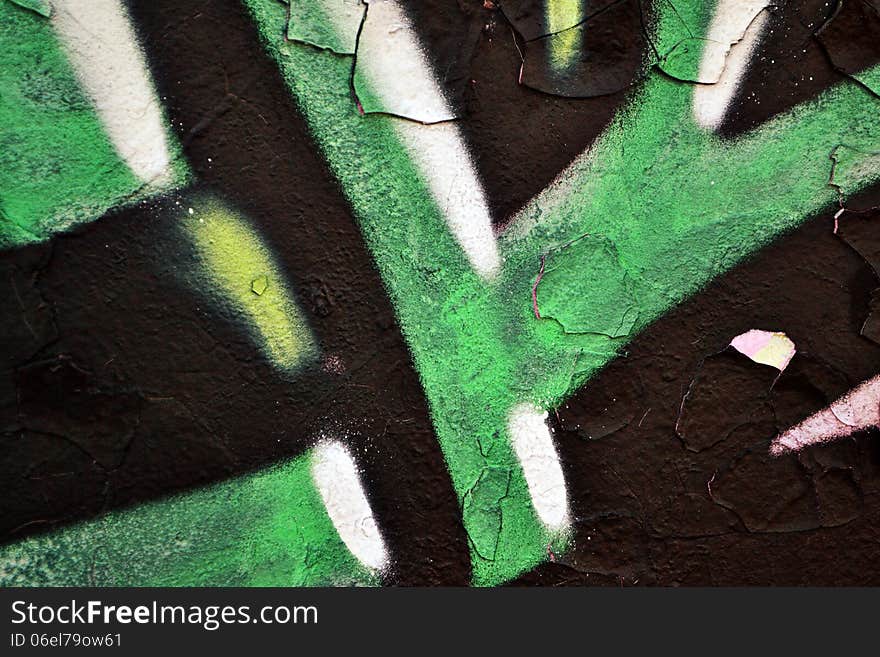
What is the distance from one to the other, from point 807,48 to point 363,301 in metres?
1.08

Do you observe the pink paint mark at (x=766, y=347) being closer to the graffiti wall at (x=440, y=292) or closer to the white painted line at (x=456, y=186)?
the graffiti wall at (x=440, y=292)

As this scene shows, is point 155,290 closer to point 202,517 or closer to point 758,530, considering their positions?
point 202,517

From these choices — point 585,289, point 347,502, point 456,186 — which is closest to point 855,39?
point 585,289

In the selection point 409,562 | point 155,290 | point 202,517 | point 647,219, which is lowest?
point 409,562

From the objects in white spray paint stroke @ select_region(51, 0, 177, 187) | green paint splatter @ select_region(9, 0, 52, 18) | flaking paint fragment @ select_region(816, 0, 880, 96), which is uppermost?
green paint splatter @ select_region(9, 0, 52, 18)

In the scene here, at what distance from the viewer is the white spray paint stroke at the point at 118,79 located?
1.24m

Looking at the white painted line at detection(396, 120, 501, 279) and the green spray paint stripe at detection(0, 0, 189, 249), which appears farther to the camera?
the white painted line at detection(396, 120, 501, 279)

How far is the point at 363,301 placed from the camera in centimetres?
135

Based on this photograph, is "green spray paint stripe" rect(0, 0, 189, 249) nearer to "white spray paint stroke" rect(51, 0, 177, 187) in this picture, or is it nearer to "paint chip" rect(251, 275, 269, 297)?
"white spray paint stroke" rect(51, 0, 177, 187)

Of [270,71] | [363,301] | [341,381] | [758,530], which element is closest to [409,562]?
[341,381]

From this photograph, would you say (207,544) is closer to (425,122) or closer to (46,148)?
(46,148)

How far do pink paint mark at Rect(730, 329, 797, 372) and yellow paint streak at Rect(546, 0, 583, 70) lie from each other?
70 cm

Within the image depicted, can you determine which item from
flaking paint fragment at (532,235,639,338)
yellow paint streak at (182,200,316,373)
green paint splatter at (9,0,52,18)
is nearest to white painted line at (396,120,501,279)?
flaking paint fragment at (532,235,639,338)

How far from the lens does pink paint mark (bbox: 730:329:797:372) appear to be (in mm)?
1393
